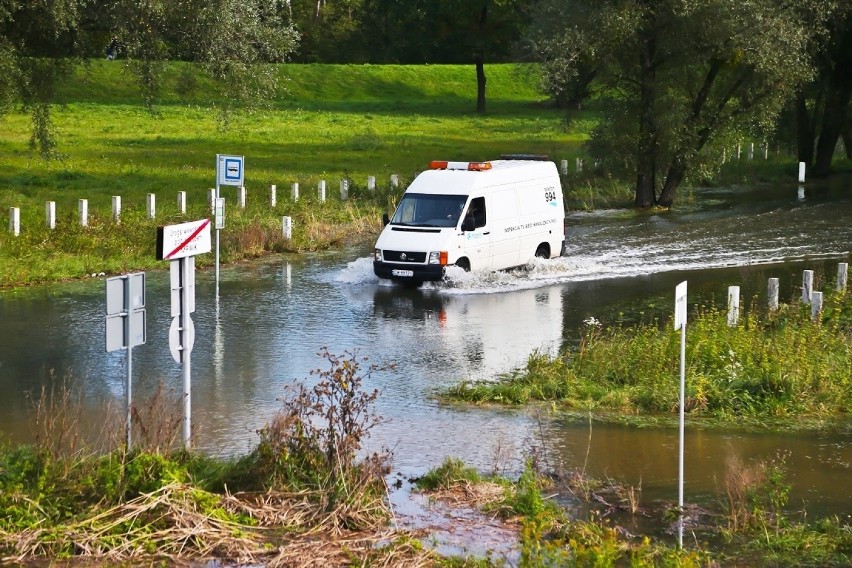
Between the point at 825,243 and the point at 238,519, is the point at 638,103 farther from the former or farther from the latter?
the point at 238,519

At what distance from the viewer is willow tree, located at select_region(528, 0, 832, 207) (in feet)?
113

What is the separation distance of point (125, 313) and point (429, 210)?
43.9ft

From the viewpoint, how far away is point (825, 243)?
30453 millimetres

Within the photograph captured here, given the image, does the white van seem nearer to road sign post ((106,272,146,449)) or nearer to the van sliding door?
the van sliding door

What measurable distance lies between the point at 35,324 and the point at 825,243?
19.0 m

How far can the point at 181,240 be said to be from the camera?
11922mm

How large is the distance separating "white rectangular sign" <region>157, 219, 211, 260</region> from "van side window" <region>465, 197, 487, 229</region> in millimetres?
11850

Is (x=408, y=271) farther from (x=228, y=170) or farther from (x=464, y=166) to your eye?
(x=228, y=170)

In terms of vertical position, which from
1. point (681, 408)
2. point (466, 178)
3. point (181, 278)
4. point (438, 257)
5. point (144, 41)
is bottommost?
point (438, 257)

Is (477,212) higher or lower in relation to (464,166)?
lower

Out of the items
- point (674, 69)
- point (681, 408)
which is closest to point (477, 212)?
point (681, 408)

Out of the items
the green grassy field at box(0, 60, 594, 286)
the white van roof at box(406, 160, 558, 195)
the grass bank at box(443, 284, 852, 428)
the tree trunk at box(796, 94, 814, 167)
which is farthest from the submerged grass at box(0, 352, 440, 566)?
the tree trunk at box(796, 94, 814, 167)

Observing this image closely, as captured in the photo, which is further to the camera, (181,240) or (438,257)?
(438,257)

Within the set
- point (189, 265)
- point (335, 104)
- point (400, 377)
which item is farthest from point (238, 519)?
point (335, 104)
